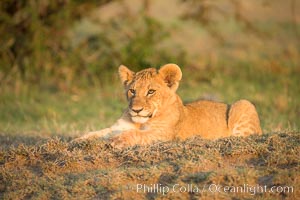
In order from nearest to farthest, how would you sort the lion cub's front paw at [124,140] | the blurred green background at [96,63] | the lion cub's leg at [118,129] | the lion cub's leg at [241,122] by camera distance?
the lion cub's front paw at [124,140] → the lion cub's leg at [118,129] → the lion cub's leg at [241,122] → the blurred green background at [96,63]

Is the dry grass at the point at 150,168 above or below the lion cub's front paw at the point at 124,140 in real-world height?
below

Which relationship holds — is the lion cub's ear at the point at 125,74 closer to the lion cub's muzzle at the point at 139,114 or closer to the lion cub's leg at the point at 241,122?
the lion cub's muzzle at the point at 139,114

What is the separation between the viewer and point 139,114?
7453mm

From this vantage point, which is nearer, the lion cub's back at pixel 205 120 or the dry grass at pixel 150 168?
the dry grass at pixel 150 168

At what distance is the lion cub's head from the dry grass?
2.24 ft

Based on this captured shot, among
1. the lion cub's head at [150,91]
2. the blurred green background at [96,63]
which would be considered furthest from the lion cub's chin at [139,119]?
the blurred green background at [96,63]

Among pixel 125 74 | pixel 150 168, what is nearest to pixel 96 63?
pixel 125 74

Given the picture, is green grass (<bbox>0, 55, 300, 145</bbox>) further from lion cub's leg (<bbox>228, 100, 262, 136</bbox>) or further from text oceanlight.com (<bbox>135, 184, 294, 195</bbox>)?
text oceanlight.com (<bbox>135, 184, 294, 195</bbox>)

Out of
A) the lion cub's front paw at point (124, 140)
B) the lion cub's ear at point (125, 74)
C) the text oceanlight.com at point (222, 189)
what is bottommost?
the text oceanlight.com at point (222, 189)

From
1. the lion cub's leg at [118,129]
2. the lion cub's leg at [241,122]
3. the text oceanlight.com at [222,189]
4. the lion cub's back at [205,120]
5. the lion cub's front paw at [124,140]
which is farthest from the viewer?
the lion cub's leg at [241,122]

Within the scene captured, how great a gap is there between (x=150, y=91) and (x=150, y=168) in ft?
5.73

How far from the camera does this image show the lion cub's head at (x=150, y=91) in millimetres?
7492

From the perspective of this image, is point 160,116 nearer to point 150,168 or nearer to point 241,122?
point 241,122

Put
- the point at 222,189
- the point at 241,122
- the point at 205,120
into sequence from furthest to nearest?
the point at 241,122
the point at 205,120
the point at 222,189
